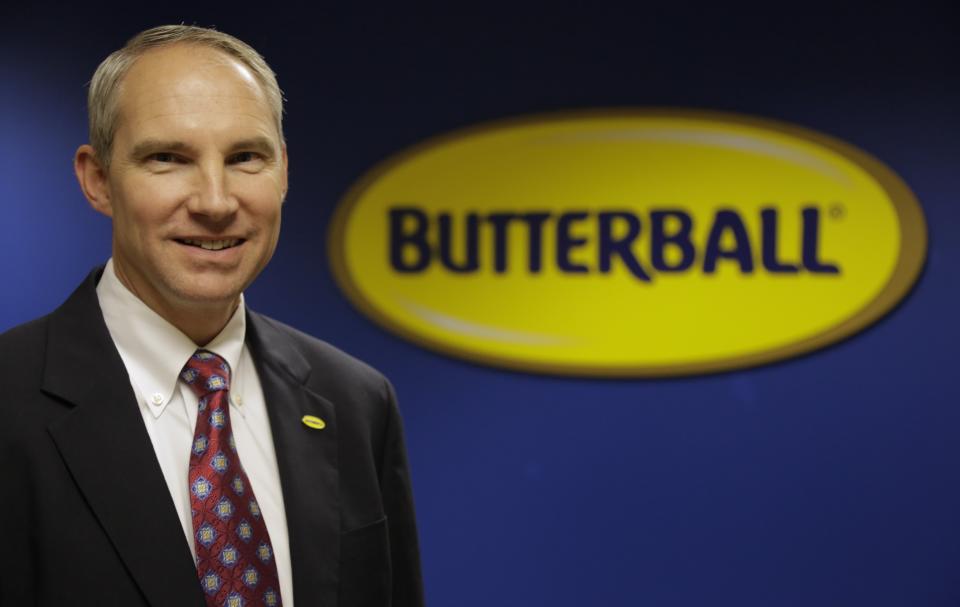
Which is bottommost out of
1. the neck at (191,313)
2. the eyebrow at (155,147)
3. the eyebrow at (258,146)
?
the neck at (191,313)

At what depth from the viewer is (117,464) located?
88 cm

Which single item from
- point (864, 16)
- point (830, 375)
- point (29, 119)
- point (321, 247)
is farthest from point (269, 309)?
point (864, 16)

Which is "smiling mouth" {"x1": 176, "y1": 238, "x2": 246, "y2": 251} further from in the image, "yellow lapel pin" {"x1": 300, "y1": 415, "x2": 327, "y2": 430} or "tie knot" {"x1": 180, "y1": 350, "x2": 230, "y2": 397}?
Result: "yellow lapel pin" {"x1": 300, "y1": 415, "x2": 327, "y2": 430}

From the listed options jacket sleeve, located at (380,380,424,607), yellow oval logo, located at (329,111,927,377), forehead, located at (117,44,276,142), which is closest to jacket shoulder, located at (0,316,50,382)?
forehead, located at (117,44,276,142)

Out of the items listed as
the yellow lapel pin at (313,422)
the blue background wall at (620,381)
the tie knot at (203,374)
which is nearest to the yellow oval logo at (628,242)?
the blue background wall at (620,381)

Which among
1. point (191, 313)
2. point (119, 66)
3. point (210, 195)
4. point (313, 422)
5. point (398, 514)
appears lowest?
point (398, 514)

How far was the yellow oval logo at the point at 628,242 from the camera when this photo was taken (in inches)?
89.8

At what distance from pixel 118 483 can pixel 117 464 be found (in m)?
0.02

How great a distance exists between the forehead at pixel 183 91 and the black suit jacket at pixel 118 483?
8.1 inches

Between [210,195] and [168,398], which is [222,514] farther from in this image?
[210,195]

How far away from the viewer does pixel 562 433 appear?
95.6 inches

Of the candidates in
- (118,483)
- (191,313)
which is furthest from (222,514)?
(191,313)

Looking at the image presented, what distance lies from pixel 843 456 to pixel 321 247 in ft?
4.61

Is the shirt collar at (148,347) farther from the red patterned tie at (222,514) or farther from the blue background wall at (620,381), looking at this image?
the blue background wall at (620,381)
